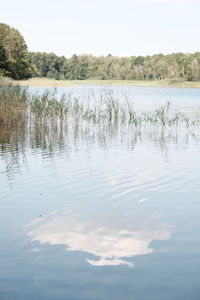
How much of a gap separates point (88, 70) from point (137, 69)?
18.5 m

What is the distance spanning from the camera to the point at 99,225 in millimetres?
6703

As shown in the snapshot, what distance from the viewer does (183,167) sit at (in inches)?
436

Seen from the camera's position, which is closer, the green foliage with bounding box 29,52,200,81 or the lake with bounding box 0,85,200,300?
the lake with bounding box 0,85,200,300

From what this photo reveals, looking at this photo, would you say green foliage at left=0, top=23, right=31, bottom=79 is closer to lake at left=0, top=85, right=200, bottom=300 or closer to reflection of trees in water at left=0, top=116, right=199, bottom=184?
reflection of trees in water at left=0, top=116, right=199, bottom=184

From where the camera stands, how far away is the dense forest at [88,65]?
7075 centimetres

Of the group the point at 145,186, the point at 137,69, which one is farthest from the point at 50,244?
the point at 137,69

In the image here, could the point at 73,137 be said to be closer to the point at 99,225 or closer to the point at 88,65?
the point at 99,225

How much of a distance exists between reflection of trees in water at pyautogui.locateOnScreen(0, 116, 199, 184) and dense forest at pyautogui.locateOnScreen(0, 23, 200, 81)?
4464cm

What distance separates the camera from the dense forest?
70.8 meters

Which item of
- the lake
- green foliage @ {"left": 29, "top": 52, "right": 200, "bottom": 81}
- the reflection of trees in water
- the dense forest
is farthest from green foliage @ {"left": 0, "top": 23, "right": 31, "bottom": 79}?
the lake

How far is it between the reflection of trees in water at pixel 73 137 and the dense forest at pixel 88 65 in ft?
146

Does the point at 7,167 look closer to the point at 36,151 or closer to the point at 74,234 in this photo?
the point at 36,151

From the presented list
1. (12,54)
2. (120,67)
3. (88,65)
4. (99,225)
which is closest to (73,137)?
(99,225)

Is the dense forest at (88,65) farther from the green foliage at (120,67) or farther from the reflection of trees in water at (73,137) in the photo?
the reflection of trees in water at (73,137)
